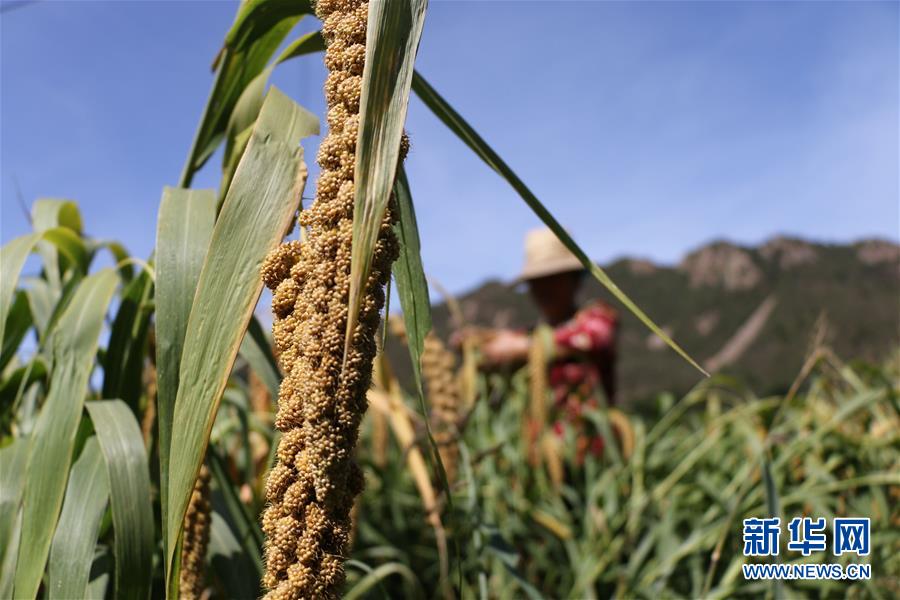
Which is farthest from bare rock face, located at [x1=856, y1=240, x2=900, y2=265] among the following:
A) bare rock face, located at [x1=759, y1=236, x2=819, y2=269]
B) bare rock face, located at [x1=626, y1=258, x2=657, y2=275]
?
bare rock face, located at [x1=626, y1=258, x2=657, y2=275]

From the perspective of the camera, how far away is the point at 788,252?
923cm

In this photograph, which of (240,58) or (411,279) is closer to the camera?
(411,279)

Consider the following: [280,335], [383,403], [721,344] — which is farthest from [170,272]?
[721,344]

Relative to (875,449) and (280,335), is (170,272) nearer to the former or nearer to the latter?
(280,335)

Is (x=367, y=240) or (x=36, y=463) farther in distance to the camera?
(x=36, y=463)

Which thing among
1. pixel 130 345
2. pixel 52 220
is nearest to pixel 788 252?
pixel 52 220

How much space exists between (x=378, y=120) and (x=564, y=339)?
2.47 meters

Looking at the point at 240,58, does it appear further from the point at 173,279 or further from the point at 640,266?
the point at 640,266

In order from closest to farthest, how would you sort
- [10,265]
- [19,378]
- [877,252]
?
[10,265]
[19,378]
[877,252]

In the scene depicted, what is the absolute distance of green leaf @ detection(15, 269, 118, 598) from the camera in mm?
678

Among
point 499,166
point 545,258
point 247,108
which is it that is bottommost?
point 499,166

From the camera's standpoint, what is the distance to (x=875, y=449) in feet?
5.97

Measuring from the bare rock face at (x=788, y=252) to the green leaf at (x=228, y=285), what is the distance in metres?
9.38

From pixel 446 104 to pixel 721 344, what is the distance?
7.51m
